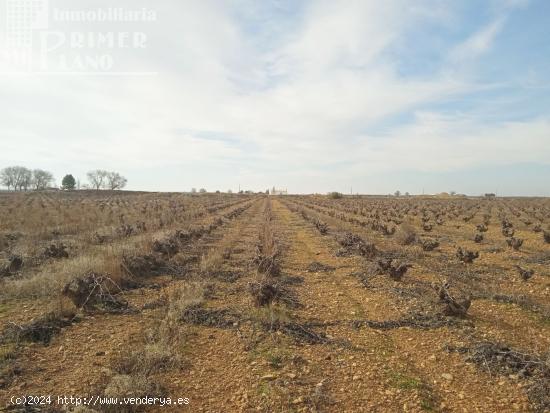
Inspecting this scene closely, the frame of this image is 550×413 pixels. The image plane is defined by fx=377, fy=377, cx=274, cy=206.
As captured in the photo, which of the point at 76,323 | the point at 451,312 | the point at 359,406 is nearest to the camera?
the point at 359,406

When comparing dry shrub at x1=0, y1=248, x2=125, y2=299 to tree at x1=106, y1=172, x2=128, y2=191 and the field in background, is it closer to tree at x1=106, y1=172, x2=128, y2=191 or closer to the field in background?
the field in background

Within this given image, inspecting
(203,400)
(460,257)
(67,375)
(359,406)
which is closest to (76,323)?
(67,375)

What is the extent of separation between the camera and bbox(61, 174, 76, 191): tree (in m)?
120

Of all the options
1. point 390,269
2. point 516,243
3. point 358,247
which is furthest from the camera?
point 516,243

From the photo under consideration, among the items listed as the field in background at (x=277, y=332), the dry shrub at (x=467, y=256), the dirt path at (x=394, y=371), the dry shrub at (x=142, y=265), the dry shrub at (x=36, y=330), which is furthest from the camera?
the dry shrub at (x=467, y=256)

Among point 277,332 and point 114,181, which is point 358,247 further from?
point 114,181

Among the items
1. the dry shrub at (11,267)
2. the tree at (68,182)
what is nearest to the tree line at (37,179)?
the tree at (68,182)

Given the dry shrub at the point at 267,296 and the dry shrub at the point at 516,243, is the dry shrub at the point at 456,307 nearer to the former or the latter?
the dry shrub at the point at 267,296

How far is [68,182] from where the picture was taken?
4742 inches

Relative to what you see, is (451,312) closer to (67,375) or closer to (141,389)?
(141,389)

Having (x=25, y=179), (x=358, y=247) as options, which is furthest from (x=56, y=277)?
(x=25, y=179)

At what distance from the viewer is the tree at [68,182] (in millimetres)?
119750

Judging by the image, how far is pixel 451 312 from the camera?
7.95m

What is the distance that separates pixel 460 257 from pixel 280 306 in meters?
8.09
